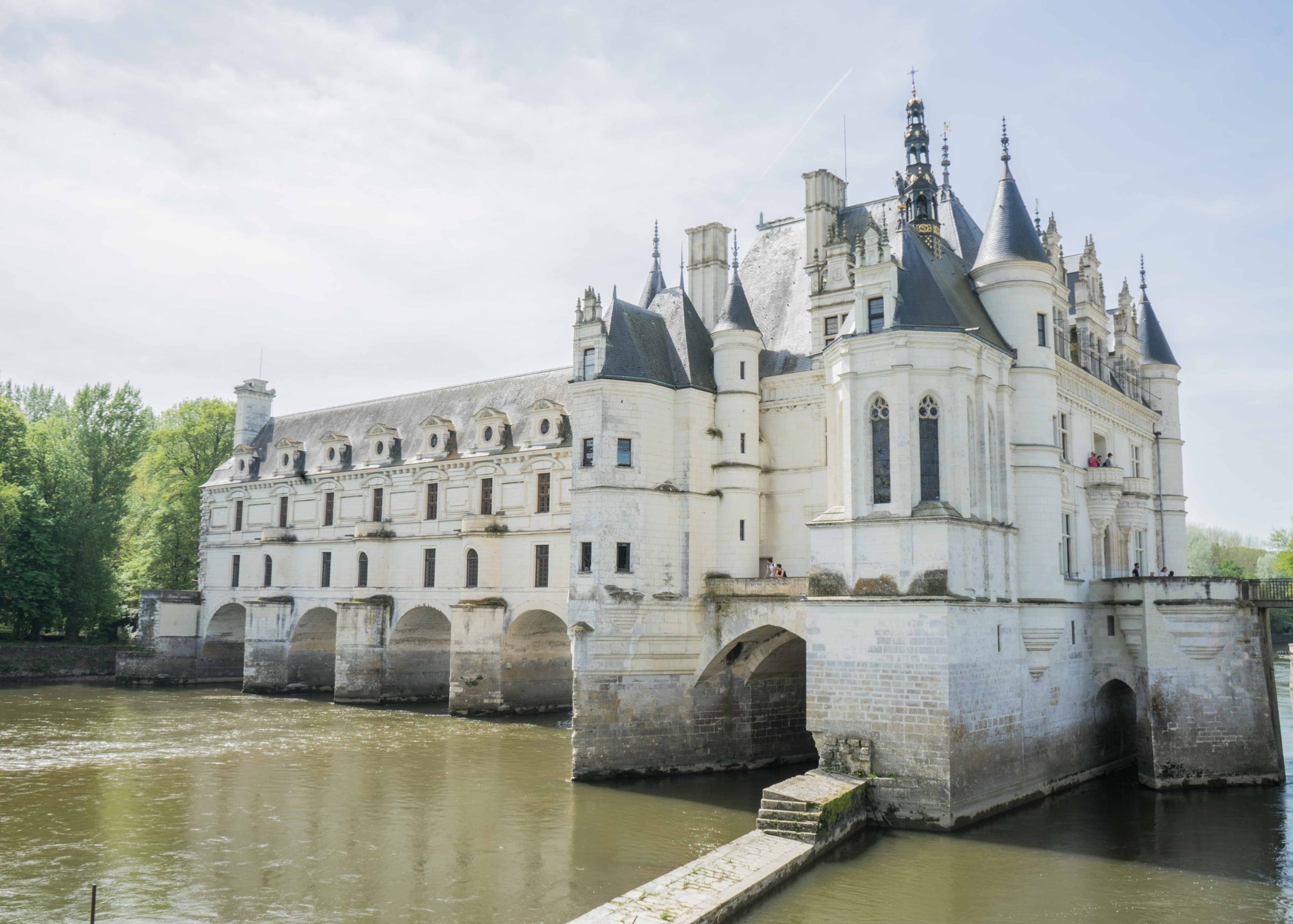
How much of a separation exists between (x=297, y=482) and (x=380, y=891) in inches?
1353

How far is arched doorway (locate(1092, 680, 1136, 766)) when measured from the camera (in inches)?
1044

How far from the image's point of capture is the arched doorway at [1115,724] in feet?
87.0

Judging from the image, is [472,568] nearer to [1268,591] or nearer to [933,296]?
[933,296]

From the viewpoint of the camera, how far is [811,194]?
29.2m

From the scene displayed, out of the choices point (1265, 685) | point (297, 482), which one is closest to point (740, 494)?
point (1265, 685)

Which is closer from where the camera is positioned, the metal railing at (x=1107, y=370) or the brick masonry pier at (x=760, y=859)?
the brick masonry pier at (x=760, y=859)

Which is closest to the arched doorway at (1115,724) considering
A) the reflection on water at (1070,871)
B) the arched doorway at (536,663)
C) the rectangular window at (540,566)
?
the reflection on water at (1070,871)

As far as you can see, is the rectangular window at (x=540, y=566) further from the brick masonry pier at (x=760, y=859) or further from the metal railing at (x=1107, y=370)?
the metal railing at (x=1107, y=370)

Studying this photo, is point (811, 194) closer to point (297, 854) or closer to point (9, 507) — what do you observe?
point (297, 854)

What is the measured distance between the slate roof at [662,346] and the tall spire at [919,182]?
21.3 feet

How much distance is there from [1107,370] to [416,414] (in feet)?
96.2

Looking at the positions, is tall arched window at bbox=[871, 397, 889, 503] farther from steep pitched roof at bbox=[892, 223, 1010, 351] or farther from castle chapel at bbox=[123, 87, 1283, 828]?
steep pitched roof at bbox=[892, 223, 1010, 351]

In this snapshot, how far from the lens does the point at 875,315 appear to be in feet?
73.2

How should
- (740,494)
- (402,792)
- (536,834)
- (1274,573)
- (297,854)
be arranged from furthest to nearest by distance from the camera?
1. (1274,573)
2. (740,494)
3. (402,792)
4. (536,834)
5. (297,854)
